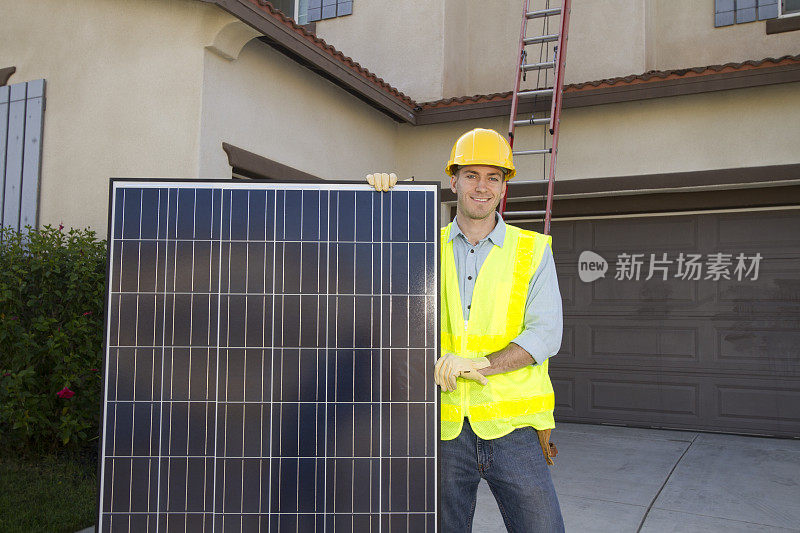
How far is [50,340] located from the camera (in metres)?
5.20

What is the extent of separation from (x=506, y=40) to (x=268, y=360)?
27.6ft

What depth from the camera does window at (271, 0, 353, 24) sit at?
10125 mm

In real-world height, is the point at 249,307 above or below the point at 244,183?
below

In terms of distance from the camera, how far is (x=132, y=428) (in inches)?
91.3

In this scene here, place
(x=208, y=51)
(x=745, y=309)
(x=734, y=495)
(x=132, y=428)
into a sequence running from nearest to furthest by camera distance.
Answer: (x=132, y=428), (x=734, y=495), (x=208, y=51), (x=745, y=309)

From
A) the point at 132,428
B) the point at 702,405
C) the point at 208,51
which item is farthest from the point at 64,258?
the point at 702,405

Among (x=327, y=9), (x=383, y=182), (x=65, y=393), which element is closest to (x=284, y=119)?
(x=65, y=393)

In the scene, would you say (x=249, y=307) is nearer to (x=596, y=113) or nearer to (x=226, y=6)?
(x=226, y=6)

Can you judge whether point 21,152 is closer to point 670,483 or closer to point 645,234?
point 670,483

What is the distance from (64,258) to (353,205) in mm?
4108

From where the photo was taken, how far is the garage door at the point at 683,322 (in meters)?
7.58

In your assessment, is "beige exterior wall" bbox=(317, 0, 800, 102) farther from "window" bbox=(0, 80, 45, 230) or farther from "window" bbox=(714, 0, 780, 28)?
"window" bbox=(0, 80, 45, 230)

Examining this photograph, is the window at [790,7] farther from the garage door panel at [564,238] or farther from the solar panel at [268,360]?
the solar panel at [268,360]

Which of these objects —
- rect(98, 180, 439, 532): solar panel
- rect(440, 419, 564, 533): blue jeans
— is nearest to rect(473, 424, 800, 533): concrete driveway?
rect(440, 419, 564, 533): blue jeans
